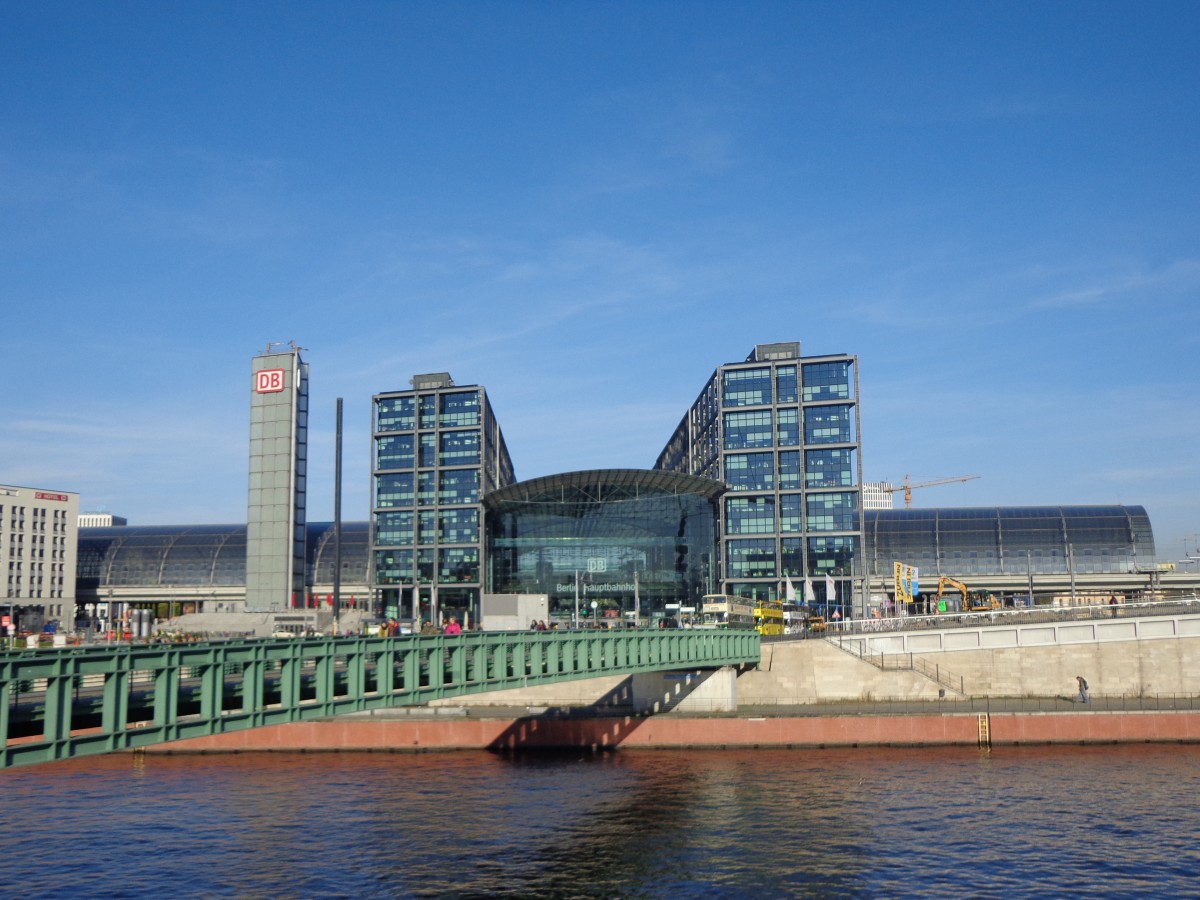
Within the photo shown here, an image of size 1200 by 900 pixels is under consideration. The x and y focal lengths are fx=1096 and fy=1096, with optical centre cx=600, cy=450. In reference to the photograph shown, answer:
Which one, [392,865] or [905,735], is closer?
[392,865]

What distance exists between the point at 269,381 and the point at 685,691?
72.2 meters

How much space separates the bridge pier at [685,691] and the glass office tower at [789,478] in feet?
243

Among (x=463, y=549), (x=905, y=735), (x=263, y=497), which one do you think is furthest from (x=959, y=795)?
(x=463, y=549)

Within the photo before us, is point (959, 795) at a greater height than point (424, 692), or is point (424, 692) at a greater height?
point (424, 692)

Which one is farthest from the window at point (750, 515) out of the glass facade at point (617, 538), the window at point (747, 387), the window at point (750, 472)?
the window at point (747, 387)

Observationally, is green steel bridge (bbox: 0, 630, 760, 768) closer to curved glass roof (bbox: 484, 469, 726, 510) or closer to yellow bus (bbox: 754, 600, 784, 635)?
yellow bus (bbox: 754, 600, 784, 635)

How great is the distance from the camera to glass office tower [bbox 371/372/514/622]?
17788 cm

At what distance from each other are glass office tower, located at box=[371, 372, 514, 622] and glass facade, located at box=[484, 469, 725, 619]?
18.1 m

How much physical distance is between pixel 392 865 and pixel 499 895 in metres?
7.12

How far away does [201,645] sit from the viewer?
130ft

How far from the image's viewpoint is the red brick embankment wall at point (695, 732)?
82.7 meters

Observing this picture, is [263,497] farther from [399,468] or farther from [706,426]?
[706,426]

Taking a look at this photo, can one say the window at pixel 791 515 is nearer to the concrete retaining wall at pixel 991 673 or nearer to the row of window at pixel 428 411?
the row of window at pixel 428 411

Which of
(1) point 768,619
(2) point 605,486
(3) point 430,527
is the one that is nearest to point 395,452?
(3) point 430,527
